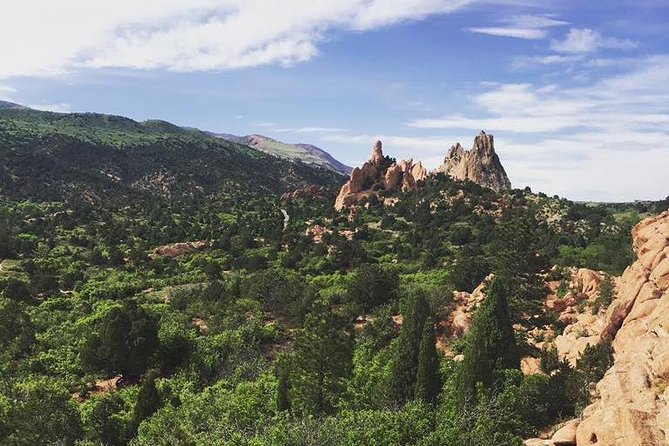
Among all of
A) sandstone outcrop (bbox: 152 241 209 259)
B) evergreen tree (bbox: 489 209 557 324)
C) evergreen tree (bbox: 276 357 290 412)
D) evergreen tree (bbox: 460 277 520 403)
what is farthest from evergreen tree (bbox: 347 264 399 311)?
sandstone outcrop (bbox: 152 241 209 259)

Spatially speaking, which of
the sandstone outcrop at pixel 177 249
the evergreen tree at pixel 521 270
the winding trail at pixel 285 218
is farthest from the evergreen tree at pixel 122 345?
the winding trail at pixel 285 218

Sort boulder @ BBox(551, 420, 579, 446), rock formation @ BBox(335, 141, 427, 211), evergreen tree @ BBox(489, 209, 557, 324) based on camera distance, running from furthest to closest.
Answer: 1. rock formation @ BBox(335, 141, 427, 211)
2. evergreen tree @ BBox(489, 209, 557, 324)
3. boulder @ BBox(551, 420, 579, 446)

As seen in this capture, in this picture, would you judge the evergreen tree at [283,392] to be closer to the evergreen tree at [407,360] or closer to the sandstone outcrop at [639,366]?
the evergreen tree at [407,360]

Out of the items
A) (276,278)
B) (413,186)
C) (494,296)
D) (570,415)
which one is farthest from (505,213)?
(570,415)

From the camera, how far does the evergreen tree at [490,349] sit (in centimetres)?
3462

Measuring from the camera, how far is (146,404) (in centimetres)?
3681

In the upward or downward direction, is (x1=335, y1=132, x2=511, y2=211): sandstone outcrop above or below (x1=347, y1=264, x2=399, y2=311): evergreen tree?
above

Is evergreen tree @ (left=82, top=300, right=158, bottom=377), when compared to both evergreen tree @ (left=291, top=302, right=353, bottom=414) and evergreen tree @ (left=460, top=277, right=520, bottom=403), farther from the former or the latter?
evergreen tree @ (left=460, top=277, right=520, bottom=403)

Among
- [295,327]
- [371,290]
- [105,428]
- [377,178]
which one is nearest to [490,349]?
[105,428]

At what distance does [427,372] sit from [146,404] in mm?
19124

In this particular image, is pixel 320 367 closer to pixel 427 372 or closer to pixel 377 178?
pixel 427 372

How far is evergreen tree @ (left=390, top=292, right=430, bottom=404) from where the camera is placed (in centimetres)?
3772

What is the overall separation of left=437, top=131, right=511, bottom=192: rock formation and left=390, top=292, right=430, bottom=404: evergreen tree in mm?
106701

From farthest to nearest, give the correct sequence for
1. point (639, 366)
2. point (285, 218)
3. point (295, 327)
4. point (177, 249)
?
point (285, 218) → point (177, 249) → point (295, 327) → point (639, 366)
